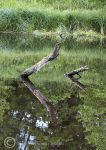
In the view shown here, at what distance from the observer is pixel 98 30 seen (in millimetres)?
22656

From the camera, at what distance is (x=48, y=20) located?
21.6 meters

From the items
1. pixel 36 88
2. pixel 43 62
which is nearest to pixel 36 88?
pixel 36 88

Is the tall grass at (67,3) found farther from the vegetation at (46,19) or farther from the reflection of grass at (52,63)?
the reflection of grass at (52,63)

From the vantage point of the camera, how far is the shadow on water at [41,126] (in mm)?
5105

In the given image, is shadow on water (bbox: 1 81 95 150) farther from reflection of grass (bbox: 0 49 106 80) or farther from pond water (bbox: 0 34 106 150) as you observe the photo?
reflection of grass (bbox: 0 49 106 80)

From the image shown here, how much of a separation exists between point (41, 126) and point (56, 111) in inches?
36.0

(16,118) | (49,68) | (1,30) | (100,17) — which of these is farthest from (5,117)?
(100,17)

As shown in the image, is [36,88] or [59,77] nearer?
[36,88]

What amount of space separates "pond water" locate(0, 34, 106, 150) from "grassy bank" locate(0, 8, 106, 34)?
8873 millimetres

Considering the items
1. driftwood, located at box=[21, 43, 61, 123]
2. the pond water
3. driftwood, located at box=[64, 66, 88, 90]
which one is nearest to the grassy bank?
the pond water

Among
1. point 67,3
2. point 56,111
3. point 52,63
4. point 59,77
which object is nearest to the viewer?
point 56,111

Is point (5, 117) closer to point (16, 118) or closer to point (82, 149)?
point (16, 118)

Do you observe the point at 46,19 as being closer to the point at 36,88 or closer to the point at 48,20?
the point at 48,20

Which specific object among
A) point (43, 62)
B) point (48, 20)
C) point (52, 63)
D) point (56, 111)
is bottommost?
point (56, 111)
